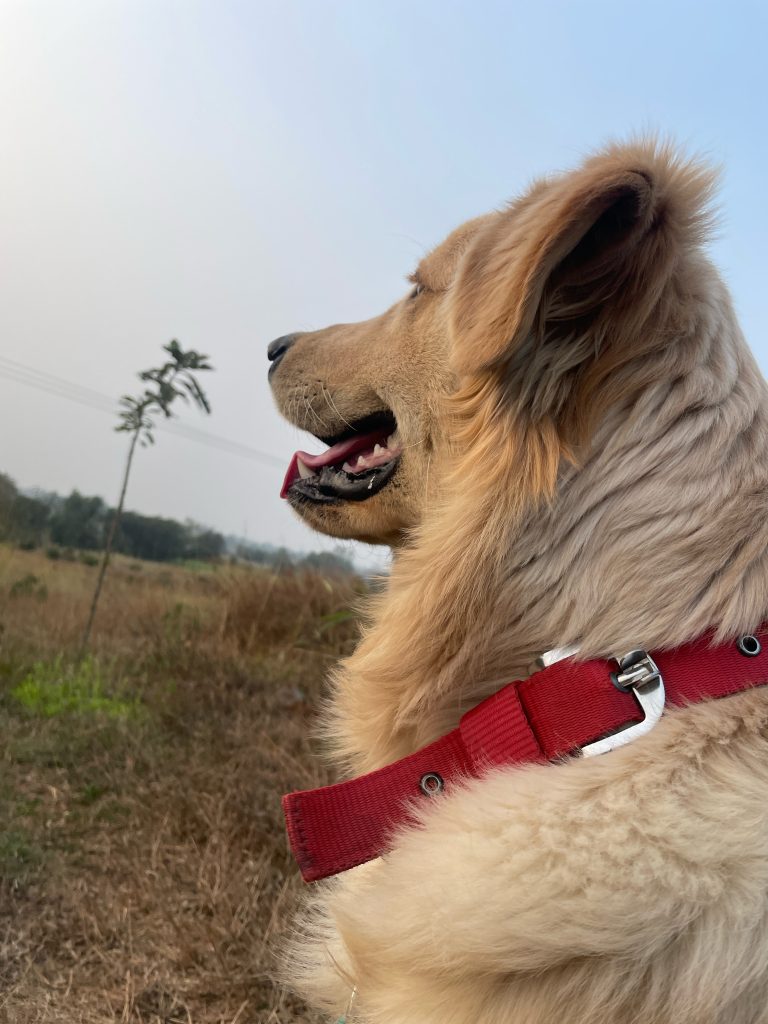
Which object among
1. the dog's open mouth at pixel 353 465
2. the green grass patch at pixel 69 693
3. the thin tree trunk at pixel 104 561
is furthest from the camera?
the thin tree trunk at pixel 104 561

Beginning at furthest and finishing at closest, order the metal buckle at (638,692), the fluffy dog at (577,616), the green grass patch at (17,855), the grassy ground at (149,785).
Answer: the green grass patch at (17,855)
the grassy ground at (149,785)
the metal buckle at (638,692)
the fluffy dog at (577,616)

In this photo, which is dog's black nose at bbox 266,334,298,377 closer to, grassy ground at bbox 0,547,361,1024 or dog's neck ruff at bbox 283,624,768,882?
dog's neck ruff at bbox 283,624,768,882

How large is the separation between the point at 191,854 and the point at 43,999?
36.2 inches

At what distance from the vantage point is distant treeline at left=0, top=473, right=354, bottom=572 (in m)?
5.83

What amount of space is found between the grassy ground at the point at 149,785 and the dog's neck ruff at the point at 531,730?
1.23m

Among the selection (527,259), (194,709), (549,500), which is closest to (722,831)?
(549,500)

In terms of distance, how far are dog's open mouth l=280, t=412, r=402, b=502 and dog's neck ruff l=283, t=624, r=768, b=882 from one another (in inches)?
30.2

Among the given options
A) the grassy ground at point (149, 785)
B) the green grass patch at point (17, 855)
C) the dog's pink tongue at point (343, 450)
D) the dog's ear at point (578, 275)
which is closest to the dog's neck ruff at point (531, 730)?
the dog's ear at point (578, 275)

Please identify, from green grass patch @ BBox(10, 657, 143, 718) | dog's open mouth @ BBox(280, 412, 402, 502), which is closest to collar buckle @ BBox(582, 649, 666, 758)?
dog's open mouth @ BBox(280, 412, 402, 502)

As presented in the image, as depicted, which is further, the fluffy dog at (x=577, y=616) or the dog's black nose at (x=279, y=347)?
the dog's black nose at (x=279, y=347)

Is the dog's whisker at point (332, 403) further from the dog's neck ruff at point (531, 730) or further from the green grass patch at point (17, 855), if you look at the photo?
the green grass patch at point (17, 855)

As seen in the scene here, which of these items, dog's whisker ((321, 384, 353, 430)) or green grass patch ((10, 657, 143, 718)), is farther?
green grass patch ((10, 657, 143, 718))

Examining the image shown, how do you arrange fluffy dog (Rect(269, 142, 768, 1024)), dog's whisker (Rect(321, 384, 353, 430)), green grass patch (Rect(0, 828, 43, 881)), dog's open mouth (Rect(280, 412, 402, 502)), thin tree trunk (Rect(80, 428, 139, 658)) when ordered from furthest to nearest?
1. thin tree trunk (Rect(80, 428, 139, 658))
2. green grass patch (Rect(0, 828, 43, 881))
3. dog's whisker (Rect(321, 384, 353, 430))
4. dog's open mouth (Rect(280, 412, 402, 502))
5. fluffy dog (Rect(269, 142, 768, 1024))

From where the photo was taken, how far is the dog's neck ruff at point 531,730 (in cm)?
113
